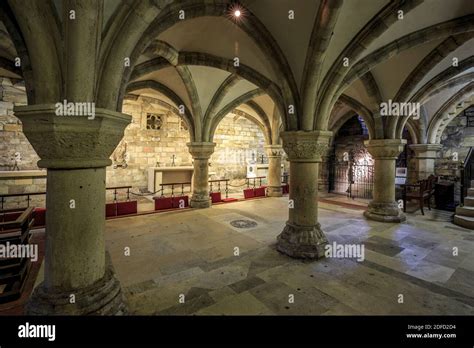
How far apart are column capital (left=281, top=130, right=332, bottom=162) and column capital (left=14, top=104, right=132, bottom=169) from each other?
2.40 m

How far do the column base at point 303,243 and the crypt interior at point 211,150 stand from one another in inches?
0.8

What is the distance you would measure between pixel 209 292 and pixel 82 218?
1439mm

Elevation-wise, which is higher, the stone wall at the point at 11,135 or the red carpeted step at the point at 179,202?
the stone wall at the point at 11,135

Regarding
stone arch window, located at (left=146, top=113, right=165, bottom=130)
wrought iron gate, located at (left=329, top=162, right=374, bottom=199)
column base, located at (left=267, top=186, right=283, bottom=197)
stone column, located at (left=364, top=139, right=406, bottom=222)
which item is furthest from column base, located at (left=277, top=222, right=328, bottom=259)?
stone arch window, located at (left=146, top=113, right=165, bottom=130)

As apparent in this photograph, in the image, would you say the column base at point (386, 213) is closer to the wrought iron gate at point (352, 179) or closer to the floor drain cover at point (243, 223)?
the floor drain cover at point (243, 223)

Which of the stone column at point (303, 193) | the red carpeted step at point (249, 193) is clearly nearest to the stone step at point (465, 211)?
the stone column at point (303, 193)

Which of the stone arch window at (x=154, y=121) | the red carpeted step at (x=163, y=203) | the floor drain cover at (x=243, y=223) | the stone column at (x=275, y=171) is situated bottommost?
the floor drain cover at (x=243, y=223)

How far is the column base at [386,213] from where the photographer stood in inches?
207

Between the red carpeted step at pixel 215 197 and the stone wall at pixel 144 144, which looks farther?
the red carpeted step at pixel 215 197

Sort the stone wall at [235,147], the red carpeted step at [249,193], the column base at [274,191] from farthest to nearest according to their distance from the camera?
the stone wall at [235,147]
the column base at [274,191]
the red carpeted step at [249,193]

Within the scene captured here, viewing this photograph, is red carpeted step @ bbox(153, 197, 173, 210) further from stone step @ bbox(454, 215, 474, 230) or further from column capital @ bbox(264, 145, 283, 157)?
stone step @ bbox(454, 215, 474, 230)

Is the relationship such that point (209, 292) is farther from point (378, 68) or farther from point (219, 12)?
point (378, 68)

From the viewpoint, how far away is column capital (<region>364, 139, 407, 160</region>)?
5258 millimetres

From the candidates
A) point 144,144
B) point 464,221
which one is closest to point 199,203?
point 144,144
